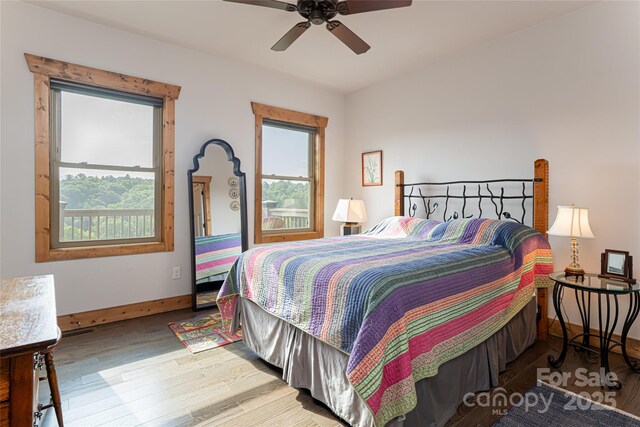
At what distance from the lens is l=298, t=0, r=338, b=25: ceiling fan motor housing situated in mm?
2238

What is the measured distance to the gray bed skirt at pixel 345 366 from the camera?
163 centimetres

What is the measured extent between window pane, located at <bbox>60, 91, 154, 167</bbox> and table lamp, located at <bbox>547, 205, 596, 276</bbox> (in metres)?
3.75

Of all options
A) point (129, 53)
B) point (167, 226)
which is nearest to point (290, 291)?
point (167, 226)

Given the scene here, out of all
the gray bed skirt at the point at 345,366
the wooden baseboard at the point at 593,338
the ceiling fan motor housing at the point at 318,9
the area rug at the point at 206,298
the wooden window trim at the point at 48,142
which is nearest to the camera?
the gray bed skirt at the point at 345,366

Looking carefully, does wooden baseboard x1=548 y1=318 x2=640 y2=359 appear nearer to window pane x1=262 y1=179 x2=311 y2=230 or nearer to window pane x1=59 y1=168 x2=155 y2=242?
window pane x1=262 y1=179 x2=311 y2=230

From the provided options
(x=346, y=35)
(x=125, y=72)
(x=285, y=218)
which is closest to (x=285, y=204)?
(x=285, y=218)

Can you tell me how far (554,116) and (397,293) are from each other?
246 centimetres

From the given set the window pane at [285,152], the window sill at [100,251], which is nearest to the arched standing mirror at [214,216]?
the window sill at [100,251]

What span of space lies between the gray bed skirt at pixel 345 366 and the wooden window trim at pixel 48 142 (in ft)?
4.79

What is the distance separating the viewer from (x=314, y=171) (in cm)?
477

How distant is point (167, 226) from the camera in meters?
3.42

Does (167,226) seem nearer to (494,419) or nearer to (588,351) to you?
(494,419)

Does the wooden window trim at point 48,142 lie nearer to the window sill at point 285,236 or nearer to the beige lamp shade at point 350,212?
the window sill at point 285,236

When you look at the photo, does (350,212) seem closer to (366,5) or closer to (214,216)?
(214,216)
